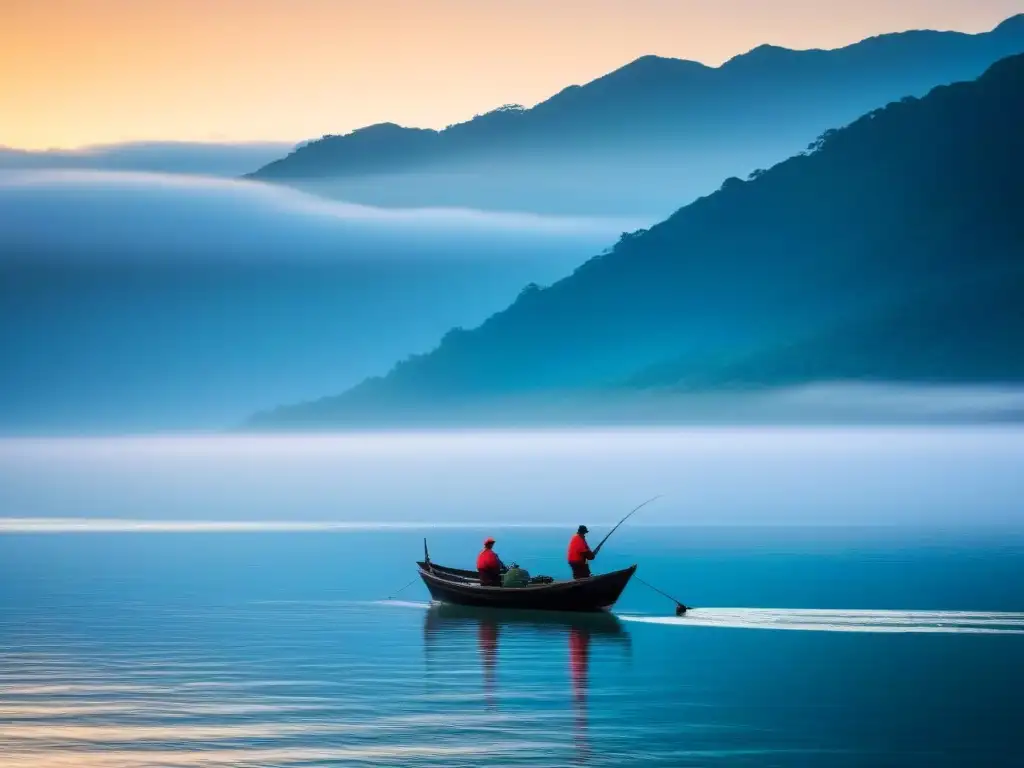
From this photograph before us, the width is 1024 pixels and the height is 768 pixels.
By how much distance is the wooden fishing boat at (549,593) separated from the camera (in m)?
46.7

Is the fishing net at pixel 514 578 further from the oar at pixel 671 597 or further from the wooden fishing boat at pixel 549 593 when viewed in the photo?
the oar at pixel 671 597

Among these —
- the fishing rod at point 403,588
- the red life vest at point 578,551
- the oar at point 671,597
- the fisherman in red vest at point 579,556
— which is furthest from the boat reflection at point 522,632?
the fishing rod at point 403,588

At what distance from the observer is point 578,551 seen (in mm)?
47375

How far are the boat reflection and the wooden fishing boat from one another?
344mm

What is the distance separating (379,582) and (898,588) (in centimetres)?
1611

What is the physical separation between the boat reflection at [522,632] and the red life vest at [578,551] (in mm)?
1438

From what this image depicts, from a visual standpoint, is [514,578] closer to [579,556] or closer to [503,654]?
[579,556]

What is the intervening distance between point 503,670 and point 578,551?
9.32 metres

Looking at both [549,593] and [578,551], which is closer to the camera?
[549,593]

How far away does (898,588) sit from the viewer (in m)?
57.1

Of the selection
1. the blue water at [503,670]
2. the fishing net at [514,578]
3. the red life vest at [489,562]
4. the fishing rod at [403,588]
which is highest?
the red life vest at [489,562]

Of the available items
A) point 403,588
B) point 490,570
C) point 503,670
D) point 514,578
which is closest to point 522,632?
point 514,578

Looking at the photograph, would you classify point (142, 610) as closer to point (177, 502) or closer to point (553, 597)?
point (553, 597)

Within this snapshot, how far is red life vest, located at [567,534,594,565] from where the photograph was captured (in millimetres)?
47250
